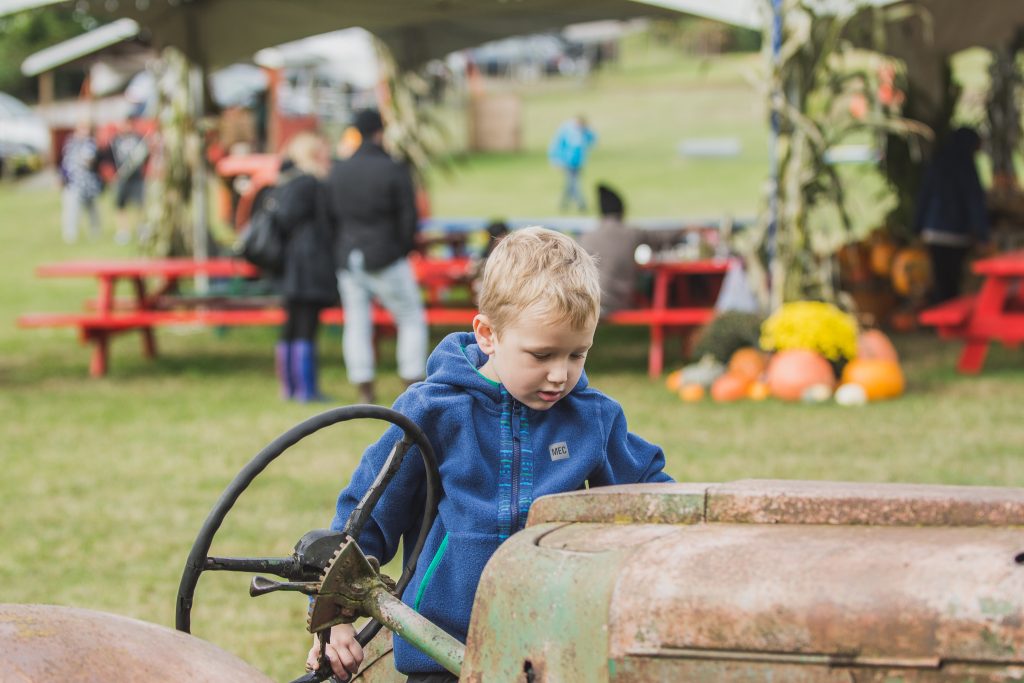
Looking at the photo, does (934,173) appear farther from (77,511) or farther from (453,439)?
(453,439)

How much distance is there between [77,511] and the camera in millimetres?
6570

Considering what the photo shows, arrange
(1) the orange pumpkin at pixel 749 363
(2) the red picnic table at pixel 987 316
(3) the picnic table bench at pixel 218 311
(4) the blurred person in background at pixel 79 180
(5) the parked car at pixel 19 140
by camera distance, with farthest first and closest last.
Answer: (5) the parked car at pixel 19 140
(4) the blurred person in background at pixel 79 180
(3) the picnic table bench at pixel 218 311
(2) the red picnic table at pixel 987 316
(1) the orange pumpkin at pixel 749 363

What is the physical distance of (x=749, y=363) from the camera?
9.22 metres

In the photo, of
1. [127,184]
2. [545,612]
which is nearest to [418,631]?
[545,612]

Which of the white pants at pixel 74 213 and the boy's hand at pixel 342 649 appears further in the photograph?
the white pants at pixel 74 213

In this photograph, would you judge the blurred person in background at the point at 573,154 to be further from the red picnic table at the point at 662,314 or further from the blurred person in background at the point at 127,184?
the red picnic table at the point at 662,314

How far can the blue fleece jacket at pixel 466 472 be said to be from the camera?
8.09ft

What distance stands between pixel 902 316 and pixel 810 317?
3061 mm

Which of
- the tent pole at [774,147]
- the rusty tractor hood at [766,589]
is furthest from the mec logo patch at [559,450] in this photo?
the tent pole at [774,147]

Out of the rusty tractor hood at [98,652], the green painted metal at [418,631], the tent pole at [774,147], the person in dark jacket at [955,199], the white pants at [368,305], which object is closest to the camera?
the rusty tractor hood at [98,652]

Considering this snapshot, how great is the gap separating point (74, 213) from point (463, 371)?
21404mm

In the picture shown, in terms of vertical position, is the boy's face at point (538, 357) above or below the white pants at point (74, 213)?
above

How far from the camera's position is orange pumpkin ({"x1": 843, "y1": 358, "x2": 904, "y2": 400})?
346 inches

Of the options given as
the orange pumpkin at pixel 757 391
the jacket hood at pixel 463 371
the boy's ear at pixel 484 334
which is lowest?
the orange pumpkin at pixel 757 391
